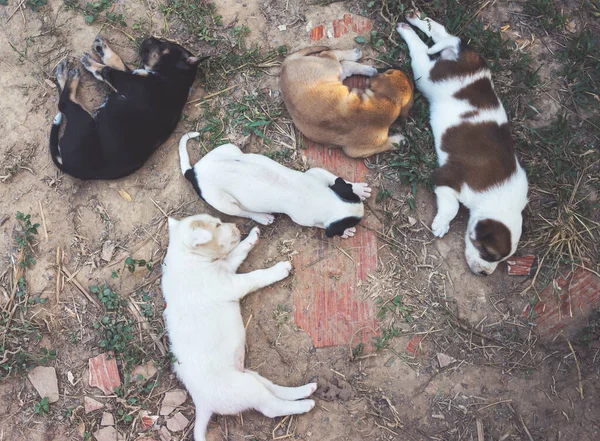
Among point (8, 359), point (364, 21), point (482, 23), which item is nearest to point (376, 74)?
point (364, 21)

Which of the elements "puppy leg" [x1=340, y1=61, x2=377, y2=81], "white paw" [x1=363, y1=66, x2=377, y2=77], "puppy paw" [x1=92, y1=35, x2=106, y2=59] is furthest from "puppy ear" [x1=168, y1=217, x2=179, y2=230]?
"white paw" [x1=363, y1=66, x2=377, y2=77]

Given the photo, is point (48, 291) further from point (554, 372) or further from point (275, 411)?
point (554, 372)

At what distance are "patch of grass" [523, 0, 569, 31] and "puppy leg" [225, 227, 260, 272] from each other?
363 centimetres

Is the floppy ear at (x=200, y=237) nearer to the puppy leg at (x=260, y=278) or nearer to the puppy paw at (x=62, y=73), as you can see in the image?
the puppy leg at (x=260, y=278)

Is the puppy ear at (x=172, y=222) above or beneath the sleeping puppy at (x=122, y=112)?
beneath

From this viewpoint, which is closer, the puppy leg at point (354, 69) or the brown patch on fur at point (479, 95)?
the brown patch on fur at point (479, 95)

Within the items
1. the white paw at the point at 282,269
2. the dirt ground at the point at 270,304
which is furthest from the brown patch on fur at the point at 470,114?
the white paw at the point at 282,269

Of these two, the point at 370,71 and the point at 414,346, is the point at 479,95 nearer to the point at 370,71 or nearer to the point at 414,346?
the point at 370,71

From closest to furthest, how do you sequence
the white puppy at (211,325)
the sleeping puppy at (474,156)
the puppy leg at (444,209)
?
1. the white puppy at (211,325)
2. the sleeping puppy at (474,156)
3. the puppy leg at (444,209)

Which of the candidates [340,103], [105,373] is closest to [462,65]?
[340,103]

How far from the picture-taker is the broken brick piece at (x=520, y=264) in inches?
185

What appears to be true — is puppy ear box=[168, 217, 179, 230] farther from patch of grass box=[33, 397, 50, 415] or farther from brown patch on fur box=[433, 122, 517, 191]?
brown patch on fur box=[433, 122, 517, 191]

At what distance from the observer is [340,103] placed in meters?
4.46

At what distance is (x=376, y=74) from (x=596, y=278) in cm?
289
